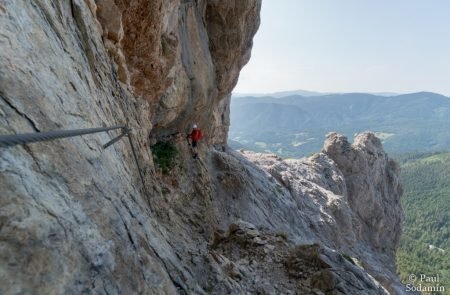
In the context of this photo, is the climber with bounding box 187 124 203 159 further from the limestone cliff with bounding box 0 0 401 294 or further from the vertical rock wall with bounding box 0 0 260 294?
the vertical rock wall with bounding box 0 0 260 294

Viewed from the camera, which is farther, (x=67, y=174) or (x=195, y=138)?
(x=195, y=138)

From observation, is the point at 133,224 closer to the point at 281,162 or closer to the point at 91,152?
the point at 91,152

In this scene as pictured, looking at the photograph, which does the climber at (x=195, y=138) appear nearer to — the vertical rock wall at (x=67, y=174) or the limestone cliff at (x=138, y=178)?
the limestone cliff at (x=138, y=178)

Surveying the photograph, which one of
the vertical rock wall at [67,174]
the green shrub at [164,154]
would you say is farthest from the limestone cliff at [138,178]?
the green shrub at [164,154]

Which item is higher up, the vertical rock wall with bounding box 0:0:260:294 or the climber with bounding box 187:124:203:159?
the vertical rock wall with bounding box 0:0:260:294

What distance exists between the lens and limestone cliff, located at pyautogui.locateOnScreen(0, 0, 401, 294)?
4281 mm

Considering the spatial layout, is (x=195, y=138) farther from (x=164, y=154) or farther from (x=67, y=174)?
(x=67, y=174)

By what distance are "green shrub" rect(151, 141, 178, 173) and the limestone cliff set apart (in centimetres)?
58

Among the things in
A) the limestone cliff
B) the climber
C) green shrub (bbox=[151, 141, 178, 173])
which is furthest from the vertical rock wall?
the climber

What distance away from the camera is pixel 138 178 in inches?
421

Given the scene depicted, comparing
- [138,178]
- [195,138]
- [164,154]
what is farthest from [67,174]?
[195,138]

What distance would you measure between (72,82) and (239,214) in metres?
20.3

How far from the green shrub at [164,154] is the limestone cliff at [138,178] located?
58 centimetres

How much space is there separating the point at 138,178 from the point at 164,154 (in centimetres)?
1040
